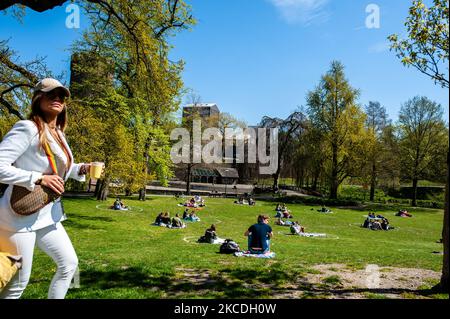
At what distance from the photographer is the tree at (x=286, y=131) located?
5600cm

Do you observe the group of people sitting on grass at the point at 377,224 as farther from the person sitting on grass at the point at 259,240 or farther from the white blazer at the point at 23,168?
the white blazer at the point at 23,168

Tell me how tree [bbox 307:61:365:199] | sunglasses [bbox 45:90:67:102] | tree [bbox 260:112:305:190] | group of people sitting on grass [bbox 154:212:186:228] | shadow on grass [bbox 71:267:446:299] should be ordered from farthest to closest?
tree [bbox 260:112:305:190]
tree [bbox 307:61:365:199]
group of people sitting on grass [bbox 154:212:186:228]
shadow on grass [bbox 71:267:446:299]
sunglasses [bbox 45:90:67:102]

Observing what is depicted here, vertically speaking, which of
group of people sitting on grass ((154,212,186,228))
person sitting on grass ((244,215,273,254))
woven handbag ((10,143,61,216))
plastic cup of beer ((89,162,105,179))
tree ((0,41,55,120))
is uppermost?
tree ((0,41,55,120))

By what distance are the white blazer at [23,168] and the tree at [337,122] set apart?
44.8 m

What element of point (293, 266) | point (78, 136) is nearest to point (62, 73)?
point (78, 136)

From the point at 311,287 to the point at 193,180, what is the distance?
69.2m

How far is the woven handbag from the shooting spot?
10.3 feet

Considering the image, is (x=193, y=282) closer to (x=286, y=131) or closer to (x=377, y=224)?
(x=377, y=224)

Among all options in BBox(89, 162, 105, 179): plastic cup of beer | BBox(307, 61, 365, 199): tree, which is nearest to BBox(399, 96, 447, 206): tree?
BBox(307, 61, 365, 199): tree

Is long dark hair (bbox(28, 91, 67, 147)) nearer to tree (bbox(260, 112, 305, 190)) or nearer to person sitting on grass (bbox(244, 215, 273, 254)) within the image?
person sitting on grass (bbox(244, 215, 273, 254))

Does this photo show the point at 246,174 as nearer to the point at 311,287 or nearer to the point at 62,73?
the point at 62,73

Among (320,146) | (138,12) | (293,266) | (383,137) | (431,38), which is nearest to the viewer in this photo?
(293,266)

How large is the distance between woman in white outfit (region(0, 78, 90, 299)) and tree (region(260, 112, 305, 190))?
174 ft

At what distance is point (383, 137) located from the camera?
54500 mm
